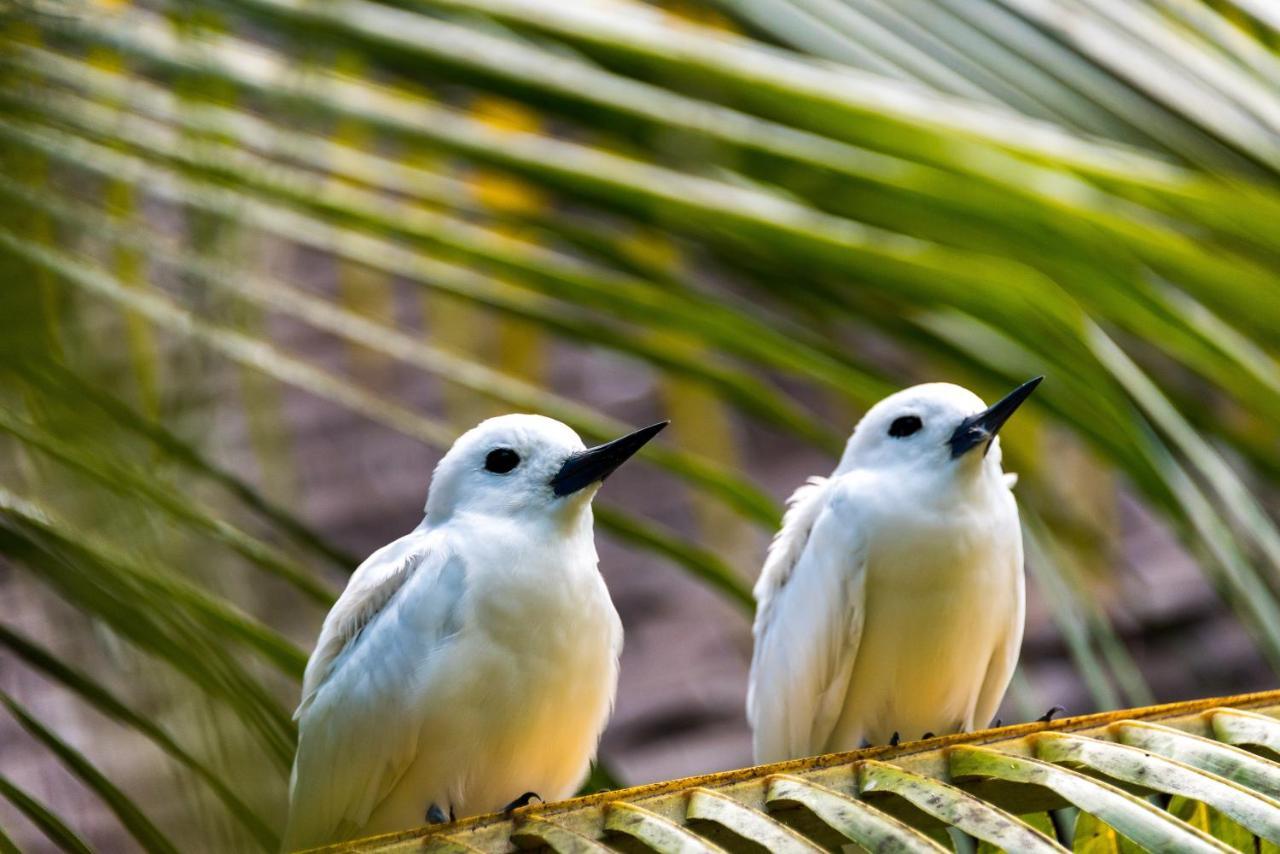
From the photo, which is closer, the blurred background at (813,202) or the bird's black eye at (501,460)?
the blurred background at (813,202)

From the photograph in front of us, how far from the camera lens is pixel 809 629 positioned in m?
2.65

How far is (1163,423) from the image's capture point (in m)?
2.04

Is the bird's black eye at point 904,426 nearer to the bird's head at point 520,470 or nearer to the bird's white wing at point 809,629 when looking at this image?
the bird's white wing at point 809,629

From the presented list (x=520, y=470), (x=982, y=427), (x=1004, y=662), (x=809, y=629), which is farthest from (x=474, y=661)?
(x=1004, y=662)

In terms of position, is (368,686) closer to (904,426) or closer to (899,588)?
(899,588)

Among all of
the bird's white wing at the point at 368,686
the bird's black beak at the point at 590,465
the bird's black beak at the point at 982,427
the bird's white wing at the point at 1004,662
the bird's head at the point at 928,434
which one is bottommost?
the bird's white wing at the point at 368,686

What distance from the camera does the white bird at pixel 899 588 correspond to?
2.51 m

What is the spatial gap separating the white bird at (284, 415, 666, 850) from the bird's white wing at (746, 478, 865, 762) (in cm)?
49

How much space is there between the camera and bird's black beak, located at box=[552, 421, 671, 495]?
2.18 meters

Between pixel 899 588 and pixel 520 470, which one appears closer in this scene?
pixel 520 470

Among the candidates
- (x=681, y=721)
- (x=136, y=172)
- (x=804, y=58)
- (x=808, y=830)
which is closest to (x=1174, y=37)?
(x=804, y=58)

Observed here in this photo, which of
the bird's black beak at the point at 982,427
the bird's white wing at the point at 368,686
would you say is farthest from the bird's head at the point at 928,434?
the bird's white wing at the point at 368,686

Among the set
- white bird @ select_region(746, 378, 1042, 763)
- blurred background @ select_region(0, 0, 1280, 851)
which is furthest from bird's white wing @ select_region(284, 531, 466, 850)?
white bird @ select_region(746, 378, 1042, 763)

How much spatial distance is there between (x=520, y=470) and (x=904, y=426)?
0.68 metres
